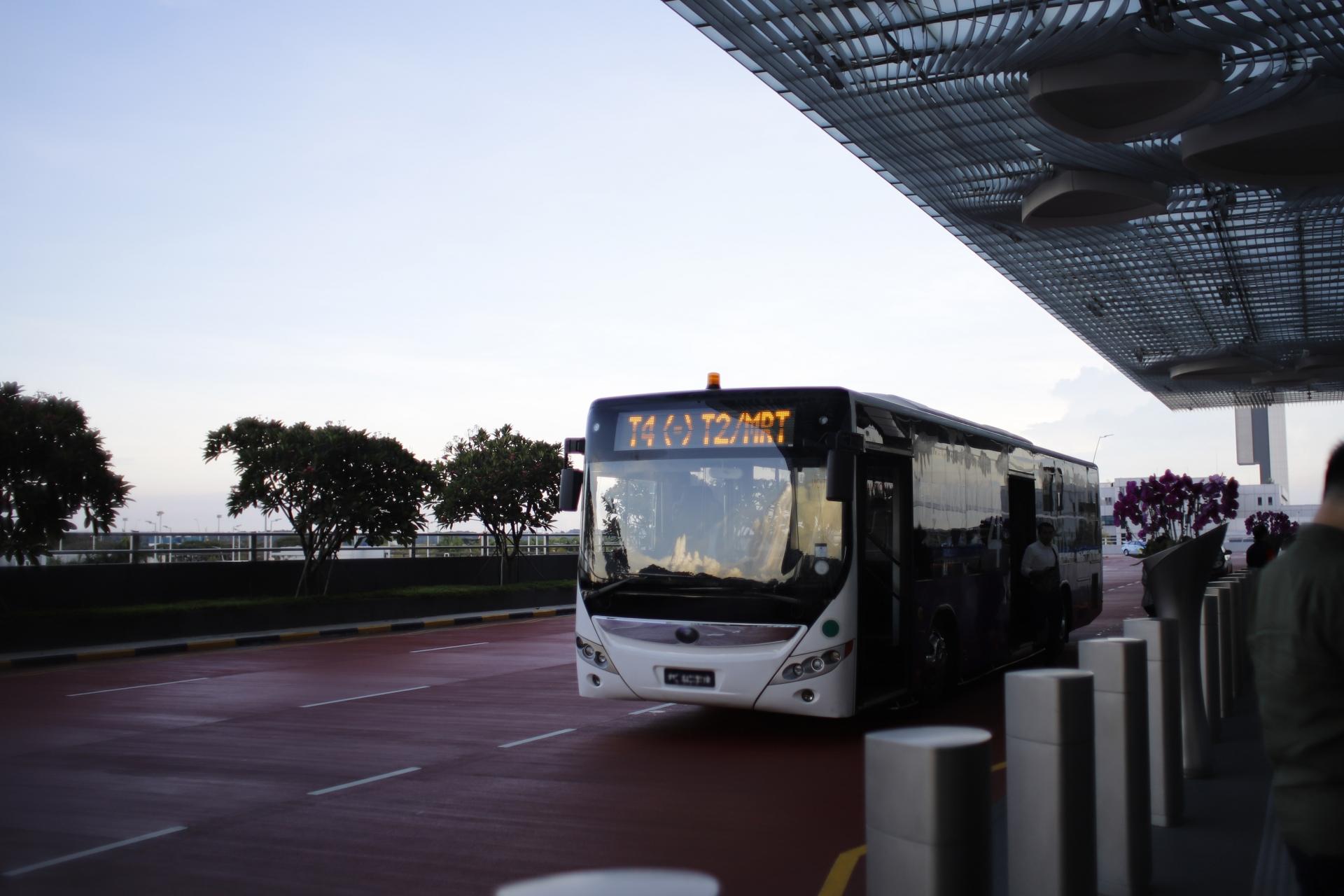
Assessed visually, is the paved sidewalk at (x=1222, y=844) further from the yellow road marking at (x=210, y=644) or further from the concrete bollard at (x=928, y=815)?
the yellow road marking at (x=210, y=644)

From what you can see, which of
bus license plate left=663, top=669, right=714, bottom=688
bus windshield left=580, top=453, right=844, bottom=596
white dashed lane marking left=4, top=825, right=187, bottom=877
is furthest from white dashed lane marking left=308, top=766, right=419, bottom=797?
bus windshield left=580, top=453, right=844, bottom=596

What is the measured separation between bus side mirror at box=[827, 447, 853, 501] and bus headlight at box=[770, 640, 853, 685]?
122 centimetres

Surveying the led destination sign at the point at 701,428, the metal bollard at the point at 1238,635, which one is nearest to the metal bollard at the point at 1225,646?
the metal bollard at the point at 1238,635

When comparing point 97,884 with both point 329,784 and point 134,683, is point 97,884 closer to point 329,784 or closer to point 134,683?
point 329,784

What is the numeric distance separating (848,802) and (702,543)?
2794 millimetres

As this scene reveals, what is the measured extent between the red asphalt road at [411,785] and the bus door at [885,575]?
570mm

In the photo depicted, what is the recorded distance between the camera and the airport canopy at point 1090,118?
63.3 feet

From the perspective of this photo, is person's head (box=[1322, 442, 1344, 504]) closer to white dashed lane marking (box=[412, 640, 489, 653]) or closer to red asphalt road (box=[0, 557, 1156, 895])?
red asphalt road (box=[0, 557, 1156, 895])

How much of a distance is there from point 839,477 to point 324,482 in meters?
16.9

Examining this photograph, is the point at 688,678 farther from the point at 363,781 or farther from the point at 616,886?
the point at 616,886

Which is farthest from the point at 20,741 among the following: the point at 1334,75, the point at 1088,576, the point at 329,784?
the point at 1334,75

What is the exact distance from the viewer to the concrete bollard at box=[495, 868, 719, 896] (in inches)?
89.9

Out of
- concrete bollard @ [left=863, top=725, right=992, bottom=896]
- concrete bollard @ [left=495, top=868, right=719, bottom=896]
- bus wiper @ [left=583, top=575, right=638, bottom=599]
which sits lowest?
concrete bollard @ [left=863, top=725, right=992, bottom=896]

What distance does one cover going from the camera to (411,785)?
8.40m
